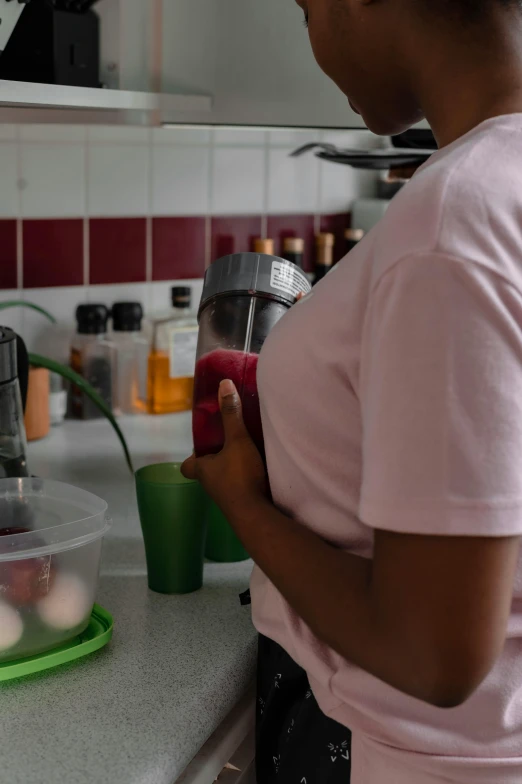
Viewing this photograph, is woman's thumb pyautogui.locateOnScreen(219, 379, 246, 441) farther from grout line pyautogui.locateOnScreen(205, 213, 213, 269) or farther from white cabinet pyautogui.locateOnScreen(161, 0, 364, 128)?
grout line pyautogui.locateOnScreen(205, 213, 213, 269)

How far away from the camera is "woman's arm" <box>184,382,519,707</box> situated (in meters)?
0.51

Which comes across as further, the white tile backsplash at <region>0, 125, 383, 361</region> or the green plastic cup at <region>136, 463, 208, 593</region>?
the white tile backsplash at <region>0, 125, 383, 361</region>

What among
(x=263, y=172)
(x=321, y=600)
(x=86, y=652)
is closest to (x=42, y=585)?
(x=86, y=652)

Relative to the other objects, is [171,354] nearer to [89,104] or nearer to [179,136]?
[179,136]

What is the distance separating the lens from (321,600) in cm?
62

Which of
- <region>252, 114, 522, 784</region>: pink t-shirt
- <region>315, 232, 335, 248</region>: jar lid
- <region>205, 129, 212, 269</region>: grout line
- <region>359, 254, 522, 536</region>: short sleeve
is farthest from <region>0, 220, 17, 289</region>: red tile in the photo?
<region>359, 254, 522, 536</region>: short sleeve

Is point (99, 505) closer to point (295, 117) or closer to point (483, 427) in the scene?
point (483, 427)

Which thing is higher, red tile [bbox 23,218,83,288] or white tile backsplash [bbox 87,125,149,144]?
white tile backsplash [bbox 87,125,149,144]

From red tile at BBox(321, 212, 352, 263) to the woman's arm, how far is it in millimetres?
1485

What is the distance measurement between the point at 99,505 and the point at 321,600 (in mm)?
390

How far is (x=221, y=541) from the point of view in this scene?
111cm

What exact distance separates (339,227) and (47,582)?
4.58 ft

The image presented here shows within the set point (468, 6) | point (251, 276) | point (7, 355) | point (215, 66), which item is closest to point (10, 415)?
point (7, 355)

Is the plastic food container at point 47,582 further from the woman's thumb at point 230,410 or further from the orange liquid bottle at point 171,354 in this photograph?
the orange liquid bottle at point 171,354
